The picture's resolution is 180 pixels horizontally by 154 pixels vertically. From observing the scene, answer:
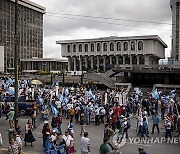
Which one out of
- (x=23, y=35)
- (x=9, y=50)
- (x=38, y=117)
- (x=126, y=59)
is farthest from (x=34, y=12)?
(x=38, y=117)

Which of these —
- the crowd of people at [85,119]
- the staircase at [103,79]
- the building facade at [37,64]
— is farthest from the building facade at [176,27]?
the crowd of people at [85,119]

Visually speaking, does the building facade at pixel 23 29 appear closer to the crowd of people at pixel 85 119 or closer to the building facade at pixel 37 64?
the building facade at pixel 37 64

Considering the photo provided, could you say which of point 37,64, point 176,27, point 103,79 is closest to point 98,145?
point 103,79

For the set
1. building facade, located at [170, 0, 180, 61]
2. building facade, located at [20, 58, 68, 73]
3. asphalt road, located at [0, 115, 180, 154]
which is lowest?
asphalt road, located at [0, 115, 180, 154]

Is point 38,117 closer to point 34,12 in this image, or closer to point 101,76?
point 101,76

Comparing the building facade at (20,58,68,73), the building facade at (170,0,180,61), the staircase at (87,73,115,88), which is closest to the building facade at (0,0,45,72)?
the building facade at (20,58,68,73)

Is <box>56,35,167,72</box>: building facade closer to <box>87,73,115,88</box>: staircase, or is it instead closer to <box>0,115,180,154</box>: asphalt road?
<box>87,73,115,88</box>: staircase

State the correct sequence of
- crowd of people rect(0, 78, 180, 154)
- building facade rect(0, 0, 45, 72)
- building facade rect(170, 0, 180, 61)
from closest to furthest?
crowd of people rect(0, 78, 180, 154) < building facade rect(170, 0, 180, 61) < building facade rect(0, 0, 45, 72)

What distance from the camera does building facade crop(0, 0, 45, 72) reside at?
125 meters

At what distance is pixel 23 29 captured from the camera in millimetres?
134625

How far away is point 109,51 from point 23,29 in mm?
54992

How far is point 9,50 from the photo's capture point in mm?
126125

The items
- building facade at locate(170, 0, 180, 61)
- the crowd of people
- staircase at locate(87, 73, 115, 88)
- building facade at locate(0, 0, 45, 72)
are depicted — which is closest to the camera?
the crowd of people

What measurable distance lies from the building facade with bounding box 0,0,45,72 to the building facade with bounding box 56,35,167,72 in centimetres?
2883
